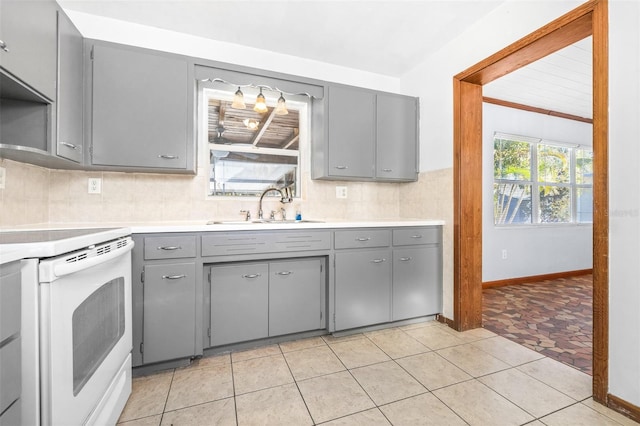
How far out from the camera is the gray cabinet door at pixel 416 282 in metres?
2.47

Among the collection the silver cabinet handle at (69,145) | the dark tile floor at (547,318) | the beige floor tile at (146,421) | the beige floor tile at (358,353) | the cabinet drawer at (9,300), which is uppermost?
the silver cabinet handle at (69,145)

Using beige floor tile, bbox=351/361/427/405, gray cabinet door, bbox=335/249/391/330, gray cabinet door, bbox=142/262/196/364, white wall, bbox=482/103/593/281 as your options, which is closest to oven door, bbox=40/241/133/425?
gray cabinet door, bbox=142/262/196/364

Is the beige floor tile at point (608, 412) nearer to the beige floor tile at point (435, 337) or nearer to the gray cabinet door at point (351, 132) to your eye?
the beige floor tile at point (435, 337)

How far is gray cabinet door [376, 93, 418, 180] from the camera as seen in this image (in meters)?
2.77

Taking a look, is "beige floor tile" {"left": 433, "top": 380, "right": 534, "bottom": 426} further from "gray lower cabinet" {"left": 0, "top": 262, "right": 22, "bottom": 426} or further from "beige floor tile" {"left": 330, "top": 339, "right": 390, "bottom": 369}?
"gray lower cabinet" {"left": 0, "top": 262, "right": 22, "bottom": 426}

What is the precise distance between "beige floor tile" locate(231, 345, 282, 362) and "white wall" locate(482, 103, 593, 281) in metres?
2.85

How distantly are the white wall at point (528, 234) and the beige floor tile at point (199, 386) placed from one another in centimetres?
326

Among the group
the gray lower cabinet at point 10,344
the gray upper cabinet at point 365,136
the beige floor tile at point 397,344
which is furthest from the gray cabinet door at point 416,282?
the gray lower cabinet at point 10,344

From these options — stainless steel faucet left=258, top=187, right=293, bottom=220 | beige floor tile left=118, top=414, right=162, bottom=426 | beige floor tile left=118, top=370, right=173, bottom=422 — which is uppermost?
stainless steel faucet left=258, top=187, right=293, bottom=220

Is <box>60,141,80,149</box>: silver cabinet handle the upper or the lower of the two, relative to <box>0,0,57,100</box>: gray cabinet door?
lower

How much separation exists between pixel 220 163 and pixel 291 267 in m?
1.16

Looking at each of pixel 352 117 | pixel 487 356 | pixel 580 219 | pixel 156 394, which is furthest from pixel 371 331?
pixel 580 219

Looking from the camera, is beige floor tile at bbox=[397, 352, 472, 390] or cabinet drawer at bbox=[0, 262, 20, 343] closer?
cabinet drawer at bbox=[0, 262, 20, 343]

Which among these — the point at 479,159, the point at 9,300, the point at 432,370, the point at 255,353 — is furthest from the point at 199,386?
the point at 479,159
